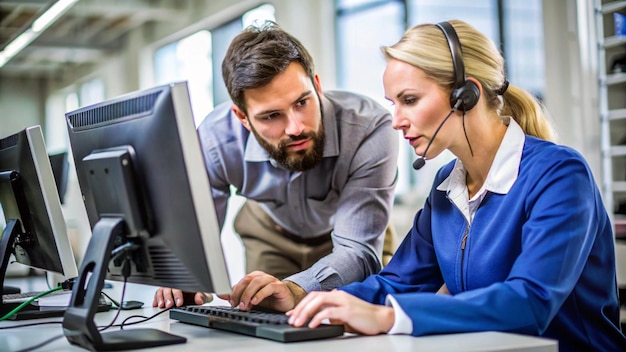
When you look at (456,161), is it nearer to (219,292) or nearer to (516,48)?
(219,292)

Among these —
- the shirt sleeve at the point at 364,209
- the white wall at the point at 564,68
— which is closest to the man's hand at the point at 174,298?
the shirt sleeve at the point at 364,209

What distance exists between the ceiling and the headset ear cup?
529 cm

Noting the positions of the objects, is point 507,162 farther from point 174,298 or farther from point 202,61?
point 202,61

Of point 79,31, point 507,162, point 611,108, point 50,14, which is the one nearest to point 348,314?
point 507,162

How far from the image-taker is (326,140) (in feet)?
7.17

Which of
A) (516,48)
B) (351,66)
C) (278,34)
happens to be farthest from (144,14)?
(278,34)

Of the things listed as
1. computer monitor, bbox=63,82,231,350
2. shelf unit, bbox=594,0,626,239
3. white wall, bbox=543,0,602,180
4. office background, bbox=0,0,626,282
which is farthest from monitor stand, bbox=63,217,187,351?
office background, bbox=0,0,626,282

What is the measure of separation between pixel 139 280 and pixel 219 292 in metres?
0.24

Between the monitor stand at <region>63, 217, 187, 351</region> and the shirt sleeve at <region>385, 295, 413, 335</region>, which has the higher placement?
the monitor stand at <region>63, 217, 187, 351</region>

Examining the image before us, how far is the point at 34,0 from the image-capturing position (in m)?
5.85

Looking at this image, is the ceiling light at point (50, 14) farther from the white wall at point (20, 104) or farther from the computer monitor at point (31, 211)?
the computer monitor at point (31, 211)

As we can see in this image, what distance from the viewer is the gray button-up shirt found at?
204cm

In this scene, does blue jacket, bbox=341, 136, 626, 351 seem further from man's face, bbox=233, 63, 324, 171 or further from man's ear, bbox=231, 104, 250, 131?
man's ear, bbox=231, 104, 250, 131

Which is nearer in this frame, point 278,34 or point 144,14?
point 278,34
